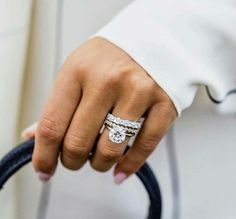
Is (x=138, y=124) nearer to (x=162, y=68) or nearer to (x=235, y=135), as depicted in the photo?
(x=162, y=68)

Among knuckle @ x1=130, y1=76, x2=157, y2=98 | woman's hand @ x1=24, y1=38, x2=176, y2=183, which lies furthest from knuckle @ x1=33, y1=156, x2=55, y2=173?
knuckle @ x1=130, y1=76, x2=157, y2=98

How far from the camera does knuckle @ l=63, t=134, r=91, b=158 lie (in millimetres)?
422

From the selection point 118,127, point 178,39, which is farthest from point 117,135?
point 178,39

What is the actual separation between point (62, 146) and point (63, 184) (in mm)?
160

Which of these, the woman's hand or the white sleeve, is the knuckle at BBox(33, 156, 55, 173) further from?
the white sleeve

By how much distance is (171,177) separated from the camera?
22.0 inches

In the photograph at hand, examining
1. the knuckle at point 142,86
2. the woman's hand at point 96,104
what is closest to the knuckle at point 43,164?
the woman's hand at point 96,104

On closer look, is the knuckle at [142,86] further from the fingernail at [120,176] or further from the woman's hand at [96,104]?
the fingernail at [120,176]

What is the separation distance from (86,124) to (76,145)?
2 centimetres

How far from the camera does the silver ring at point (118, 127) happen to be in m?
0.41

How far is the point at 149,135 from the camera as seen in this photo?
44 cm

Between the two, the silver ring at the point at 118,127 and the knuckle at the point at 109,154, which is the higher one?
the silver ring at the point at 118,127

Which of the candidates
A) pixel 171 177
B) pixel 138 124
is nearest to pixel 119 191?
pixel 171 177

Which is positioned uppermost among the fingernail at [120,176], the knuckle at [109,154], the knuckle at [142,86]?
the knuckle at [142,86]
